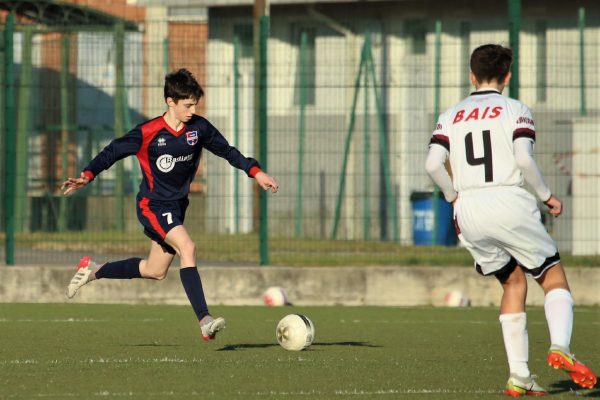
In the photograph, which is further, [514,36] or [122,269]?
[514,36]

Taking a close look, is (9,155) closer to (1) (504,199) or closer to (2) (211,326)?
(2) (211,326)

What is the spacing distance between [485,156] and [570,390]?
1.45 m

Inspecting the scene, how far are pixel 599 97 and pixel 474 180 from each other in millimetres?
9232

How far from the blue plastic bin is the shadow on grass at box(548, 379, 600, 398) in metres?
8.35

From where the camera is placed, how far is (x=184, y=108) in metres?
9.85

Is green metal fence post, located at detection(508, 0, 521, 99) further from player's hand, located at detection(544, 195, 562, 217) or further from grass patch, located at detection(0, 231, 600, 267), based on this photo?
player's hand, located at detection(544, 195, 562, 217)

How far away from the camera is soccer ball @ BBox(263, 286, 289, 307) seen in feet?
49.3

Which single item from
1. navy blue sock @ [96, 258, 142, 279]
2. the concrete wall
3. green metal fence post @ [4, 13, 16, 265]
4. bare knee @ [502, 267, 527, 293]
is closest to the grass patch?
green metal fence post @ [4, 13, 16, 265]

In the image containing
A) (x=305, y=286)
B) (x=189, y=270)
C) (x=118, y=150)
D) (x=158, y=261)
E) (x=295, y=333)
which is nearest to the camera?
(x=295, y=333)

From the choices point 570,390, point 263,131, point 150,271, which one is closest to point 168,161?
point 150,271

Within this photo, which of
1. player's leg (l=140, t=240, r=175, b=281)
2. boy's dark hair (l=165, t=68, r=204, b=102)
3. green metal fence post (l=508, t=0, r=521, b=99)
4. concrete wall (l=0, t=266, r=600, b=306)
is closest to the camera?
boy's dark hair (l=165, t=68, r=204, b=102)

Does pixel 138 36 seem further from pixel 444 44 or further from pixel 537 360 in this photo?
pixel 537 360

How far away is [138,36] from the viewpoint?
53.3ft

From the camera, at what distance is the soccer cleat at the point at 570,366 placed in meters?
6.74
